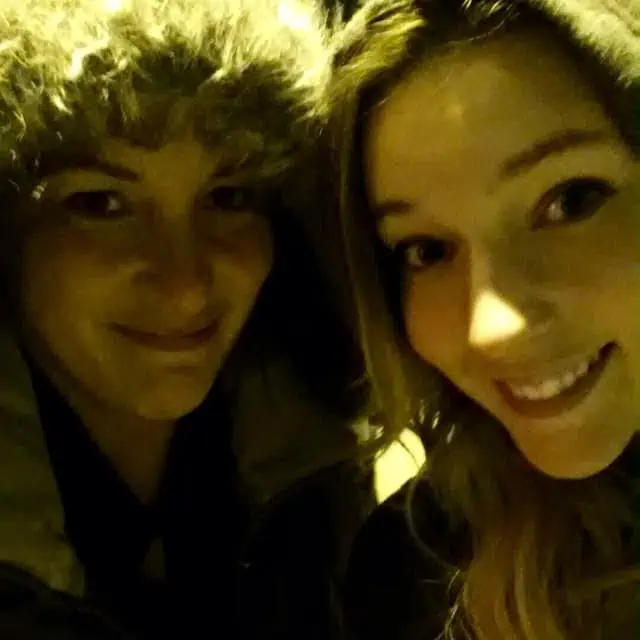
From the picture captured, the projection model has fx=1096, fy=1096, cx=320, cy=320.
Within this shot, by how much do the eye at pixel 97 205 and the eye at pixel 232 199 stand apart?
91mm

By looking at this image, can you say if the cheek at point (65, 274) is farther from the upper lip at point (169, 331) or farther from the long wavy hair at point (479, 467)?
the long wavy hair at point (479, 467)

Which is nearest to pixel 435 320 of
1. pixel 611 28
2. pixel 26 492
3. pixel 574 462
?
pixel 574 462

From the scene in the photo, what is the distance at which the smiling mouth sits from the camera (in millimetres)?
1047

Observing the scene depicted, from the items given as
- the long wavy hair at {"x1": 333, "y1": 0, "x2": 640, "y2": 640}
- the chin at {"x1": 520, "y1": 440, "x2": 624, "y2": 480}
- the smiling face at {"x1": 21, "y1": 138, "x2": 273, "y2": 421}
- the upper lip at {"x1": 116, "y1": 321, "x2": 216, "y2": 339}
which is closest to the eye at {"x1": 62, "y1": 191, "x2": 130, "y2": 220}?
the smiling face at {"x1": 21, "y1": 138, "x2": 273, "y2": 421}

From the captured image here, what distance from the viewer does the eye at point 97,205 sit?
1.01 metres

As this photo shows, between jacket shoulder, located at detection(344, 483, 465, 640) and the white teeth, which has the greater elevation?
the white teeth

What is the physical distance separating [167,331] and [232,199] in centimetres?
14

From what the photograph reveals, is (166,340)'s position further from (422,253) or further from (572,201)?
(572,201)

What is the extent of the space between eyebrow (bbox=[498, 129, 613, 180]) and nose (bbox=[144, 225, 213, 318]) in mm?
301

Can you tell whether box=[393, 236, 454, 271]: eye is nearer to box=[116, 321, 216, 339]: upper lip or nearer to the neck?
box=[116, 321, 216, 339]: upper lip

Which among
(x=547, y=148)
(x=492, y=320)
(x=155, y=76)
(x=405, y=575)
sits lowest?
(x=405, y=575)

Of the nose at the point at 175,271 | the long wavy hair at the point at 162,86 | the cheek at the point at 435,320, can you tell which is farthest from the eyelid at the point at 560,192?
the nose at the point at 175,271

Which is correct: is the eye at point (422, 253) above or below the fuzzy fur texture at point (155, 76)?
below

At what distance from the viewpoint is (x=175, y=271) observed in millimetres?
1010
